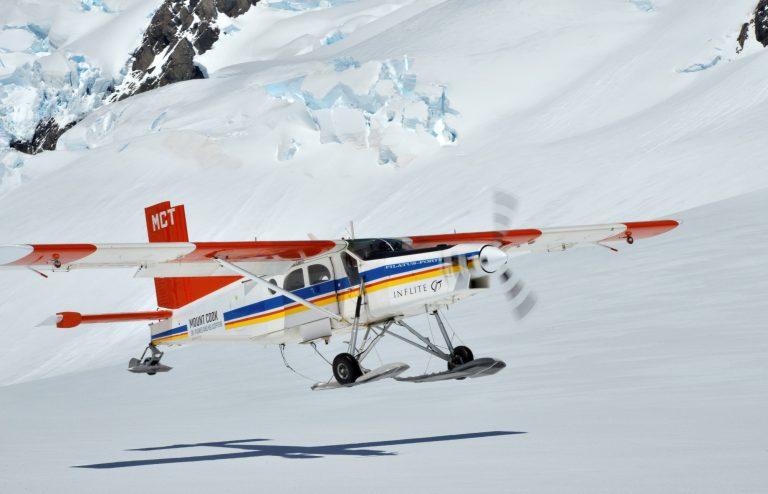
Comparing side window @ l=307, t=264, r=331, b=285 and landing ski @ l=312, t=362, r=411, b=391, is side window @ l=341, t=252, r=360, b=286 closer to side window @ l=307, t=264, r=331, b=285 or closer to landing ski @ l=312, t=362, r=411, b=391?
side window @ l=307, t=264, r=331, b=285

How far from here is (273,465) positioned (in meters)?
9.50

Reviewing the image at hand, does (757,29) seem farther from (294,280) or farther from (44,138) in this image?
(44,138)

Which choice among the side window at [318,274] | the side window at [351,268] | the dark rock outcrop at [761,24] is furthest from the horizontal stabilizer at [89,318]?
the dark rock outcrop at [761,24]

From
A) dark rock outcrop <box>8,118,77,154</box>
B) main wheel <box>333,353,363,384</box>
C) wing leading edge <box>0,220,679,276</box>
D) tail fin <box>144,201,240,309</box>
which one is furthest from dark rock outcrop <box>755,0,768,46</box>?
dark rock outcrop <box>8,118,77,154</box>

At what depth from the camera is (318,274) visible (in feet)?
41.9

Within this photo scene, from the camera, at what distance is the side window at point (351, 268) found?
1234 centimetres

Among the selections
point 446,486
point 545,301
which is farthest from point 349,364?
point 545,301

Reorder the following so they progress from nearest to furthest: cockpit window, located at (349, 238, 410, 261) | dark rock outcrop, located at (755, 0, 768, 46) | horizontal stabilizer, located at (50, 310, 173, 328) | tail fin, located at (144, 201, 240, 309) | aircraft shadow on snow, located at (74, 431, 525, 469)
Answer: aircraft shadow on snow, located at (74, 431, 525, 469)
cockpit window, located at (349, 238, 410, 261)
horizontal stabilizer, located at (50, 310, 173, 328)
tail fin, located at (144, 201, 240, 309)
dark rock outcrop, located at (755, 0, 768, 46)

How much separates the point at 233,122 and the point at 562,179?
93.2 feet

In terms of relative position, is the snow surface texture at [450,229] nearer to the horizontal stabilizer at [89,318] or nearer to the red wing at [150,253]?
the horizontal stabilizer at [89,318]

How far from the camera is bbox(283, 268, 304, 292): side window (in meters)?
12.9

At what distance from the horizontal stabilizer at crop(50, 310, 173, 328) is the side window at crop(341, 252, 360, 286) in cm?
359

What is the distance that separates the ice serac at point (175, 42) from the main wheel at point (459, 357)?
100958mm

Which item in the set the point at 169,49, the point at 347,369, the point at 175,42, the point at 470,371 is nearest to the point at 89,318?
the point at 347,369
